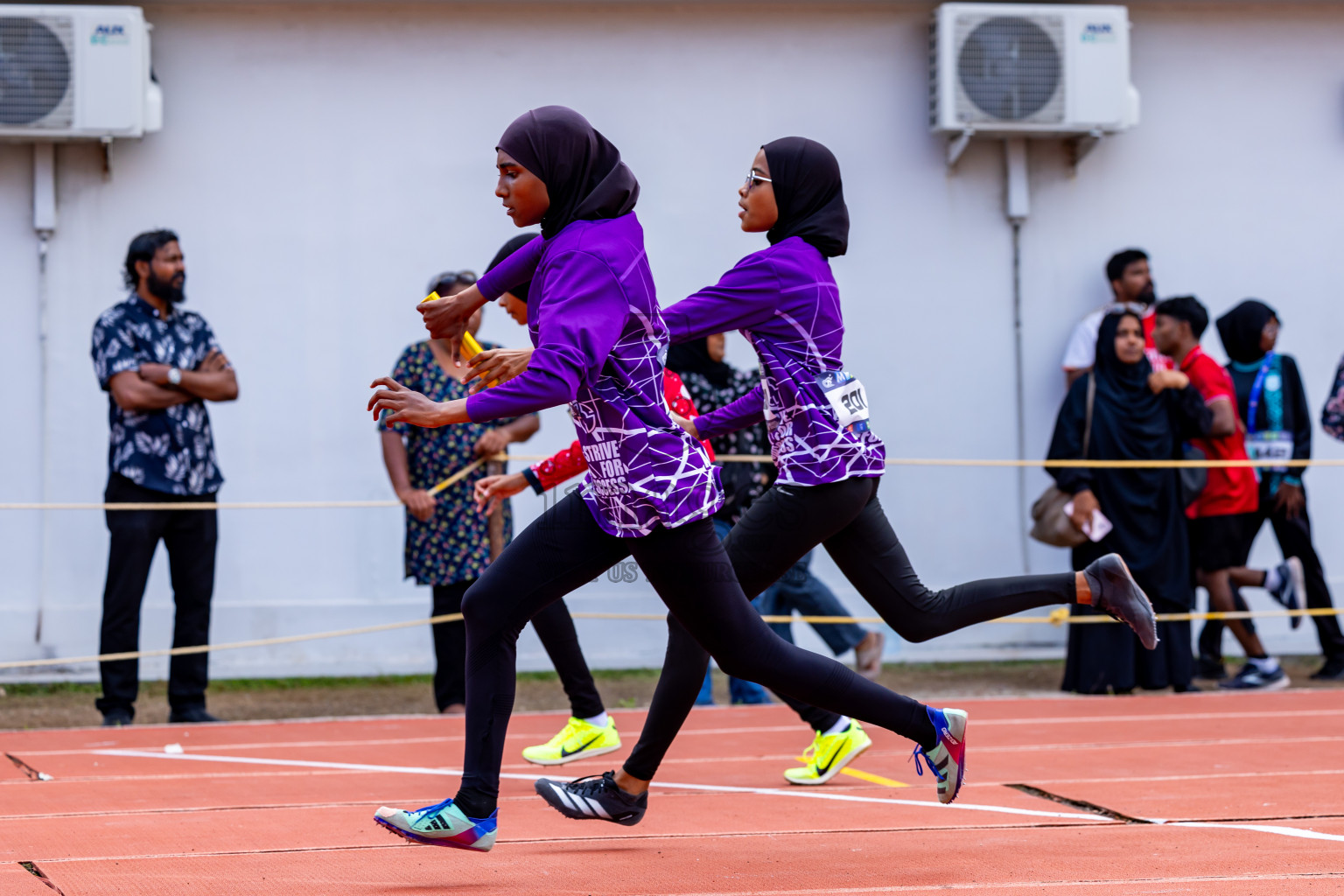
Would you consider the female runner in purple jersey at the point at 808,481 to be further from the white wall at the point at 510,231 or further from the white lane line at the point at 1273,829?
the white wall at the point at 510,231

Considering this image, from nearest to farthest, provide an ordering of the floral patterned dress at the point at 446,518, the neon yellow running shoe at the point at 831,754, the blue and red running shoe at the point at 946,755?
the blue and red running shoe at the point at 946,755
the neon yellow running shoe at the point at 831,754
the floral patterned dress at the point at 446,518

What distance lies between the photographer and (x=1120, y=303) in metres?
9.36

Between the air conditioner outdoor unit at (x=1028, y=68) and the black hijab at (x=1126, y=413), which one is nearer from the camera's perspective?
the black hijab at (x=1126, y=413)

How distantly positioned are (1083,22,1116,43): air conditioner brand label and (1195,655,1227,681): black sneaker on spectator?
378 centimetres

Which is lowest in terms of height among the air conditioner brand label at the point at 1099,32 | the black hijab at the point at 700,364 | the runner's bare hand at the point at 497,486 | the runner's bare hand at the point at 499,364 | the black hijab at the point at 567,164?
the runner's bare hand at the point at 497,486

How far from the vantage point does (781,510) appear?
4.35 meters

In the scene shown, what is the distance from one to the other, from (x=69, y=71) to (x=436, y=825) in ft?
22.0

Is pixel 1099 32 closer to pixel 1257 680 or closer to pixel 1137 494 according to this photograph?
pixel 1137 494

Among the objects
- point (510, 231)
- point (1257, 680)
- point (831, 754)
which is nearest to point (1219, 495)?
point (1257, 680)

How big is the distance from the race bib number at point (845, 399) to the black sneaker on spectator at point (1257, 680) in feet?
16.4

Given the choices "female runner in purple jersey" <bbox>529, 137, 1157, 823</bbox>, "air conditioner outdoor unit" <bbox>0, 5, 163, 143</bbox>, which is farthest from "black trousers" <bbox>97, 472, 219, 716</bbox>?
"female runner in purple jersey" <bbox>529, 137, 1157, 823</bbox>

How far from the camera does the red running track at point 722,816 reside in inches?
145

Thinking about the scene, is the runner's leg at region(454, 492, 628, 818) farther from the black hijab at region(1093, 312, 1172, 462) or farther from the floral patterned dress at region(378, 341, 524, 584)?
the black hijab at region(1093, 312, 1172, 462)

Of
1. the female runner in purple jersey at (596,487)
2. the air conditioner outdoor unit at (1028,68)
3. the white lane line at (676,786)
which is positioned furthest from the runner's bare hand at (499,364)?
the air conditioner outdoor unit at (1028,68)
